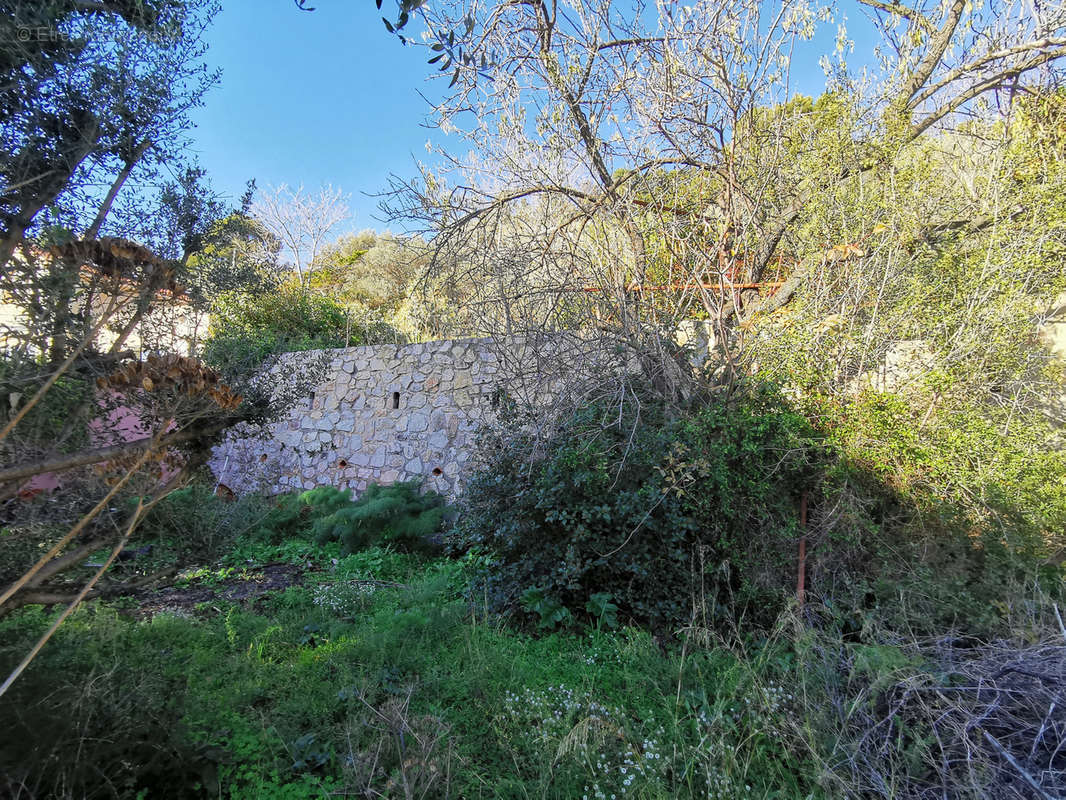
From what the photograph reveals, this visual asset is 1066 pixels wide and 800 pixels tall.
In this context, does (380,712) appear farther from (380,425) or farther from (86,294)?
(380,425)

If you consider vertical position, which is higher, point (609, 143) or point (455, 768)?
point (609, 143)

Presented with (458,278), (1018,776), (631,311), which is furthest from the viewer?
(458,278)

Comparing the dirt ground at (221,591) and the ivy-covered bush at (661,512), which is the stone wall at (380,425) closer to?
the dirt ground at (221,591)

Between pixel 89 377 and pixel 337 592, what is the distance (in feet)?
8.96

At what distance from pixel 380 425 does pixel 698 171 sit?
5.33 m

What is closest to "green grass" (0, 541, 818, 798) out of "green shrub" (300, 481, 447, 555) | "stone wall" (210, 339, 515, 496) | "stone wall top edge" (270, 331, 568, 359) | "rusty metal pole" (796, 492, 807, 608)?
"rusty metal pole" (796, 492, 807, 608)

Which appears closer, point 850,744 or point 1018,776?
point 1018,776

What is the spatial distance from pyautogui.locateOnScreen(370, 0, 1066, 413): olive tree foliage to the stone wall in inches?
98.5

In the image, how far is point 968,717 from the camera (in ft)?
7.57

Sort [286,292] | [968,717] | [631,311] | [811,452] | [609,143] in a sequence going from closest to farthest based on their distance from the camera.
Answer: [968,717]
[811,452]
[631,311]
[609,143]
[286,292]

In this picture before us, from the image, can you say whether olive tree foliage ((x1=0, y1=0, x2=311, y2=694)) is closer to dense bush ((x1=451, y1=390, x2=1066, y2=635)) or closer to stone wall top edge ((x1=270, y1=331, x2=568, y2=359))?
dense bush ((x1=451, y1=390, x2=1066, y2=635))

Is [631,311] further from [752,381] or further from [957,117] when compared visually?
[957,117]

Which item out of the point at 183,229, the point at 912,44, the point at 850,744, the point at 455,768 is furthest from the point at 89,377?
the point at 912,44

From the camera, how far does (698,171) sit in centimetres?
493
